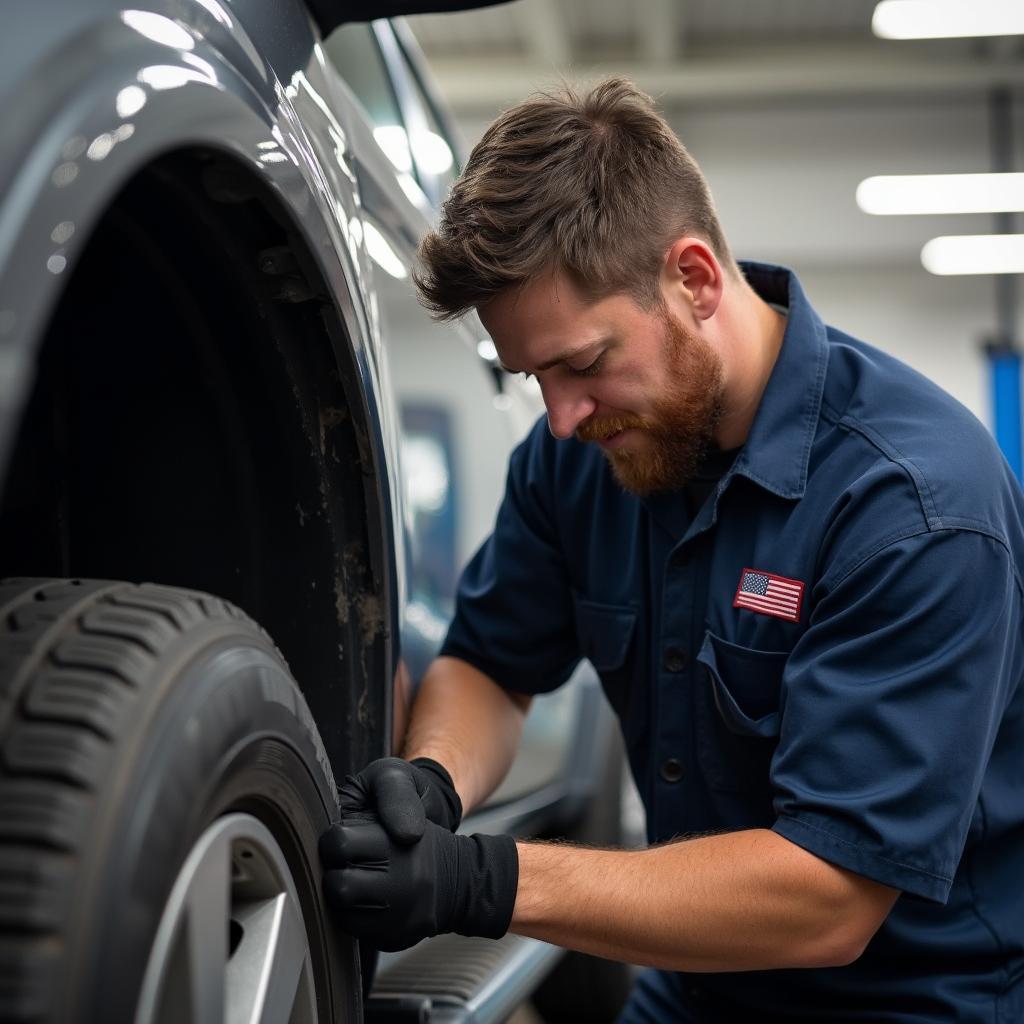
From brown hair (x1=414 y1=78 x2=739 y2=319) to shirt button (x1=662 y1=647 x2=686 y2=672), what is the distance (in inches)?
15.7

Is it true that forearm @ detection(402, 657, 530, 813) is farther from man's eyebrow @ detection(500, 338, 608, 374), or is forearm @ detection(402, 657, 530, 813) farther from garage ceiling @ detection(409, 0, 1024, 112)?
garage ceiling @ detection(409, 0, 1024, 112)

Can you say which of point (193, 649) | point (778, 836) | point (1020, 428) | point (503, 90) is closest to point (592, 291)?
point (778, 836)

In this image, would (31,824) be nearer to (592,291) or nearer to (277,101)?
(277,101)

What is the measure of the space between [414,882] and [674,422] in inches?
23.9

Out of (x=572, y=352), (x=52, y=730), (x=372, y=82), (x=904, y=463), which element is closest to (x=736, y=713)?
(x=904, y=463)

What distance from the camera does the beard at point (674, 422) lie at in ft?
4.63

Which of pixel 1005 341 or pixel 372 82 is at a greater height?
pixel 372 82

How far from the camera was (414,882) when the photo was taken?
106cm

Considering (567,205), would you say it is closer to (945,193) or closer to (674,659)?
(674,659)

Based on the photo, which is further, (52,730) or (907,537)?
(907,537)

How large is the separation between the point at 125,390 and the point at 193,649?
403 mm

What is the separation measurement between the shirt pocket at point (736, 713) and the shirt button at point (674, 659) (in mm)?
24

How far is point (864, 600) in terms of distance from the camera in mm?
1213

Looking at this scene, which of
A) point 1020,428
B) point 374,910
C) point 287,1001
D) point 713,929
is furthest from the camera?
point 1020,428
